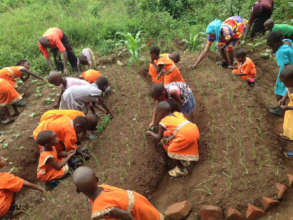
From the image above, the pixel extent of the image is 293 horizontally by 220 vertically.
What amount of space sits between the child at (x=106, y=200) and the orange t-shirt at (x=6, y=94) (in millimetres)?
4302

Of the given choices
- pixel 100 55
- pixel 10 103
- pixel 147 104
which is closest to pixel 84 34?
pixel 100 55

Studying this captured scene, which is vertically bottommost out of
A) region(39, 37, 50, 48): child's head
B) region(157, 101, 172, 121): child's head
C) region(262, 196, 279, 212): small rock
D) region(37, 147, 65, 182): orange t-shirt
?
region(37, 147, 65, 182): orange t-shirt

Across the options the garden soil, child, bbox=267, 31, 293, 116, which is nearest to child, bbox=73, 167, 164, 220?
the garden soil

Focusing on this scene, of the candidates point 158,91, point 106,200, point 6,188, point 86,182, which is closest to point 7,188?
point 6,188

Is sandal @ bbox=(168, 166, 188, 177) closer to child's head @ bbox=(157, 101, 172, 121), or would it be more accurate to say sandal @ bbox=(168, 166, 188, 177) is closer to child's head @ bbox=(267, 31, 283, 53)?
child's head @ bbox=(157, 101, 172, 121)

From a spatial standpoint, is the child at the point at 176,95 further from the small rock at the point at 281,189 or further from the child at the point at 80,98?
the small rock at the point at 281,189

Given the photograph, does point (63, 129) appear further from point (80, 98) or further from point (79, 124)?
point (80, 98)

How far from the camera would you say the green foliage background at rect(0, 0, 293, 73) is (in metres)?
7.48

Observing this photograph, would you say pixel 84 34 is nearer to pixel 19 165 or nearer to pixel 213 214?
pixel 19 165

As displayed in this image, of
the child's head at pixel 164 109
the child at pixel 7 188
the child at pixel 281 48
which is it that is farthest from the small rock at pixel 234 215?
the child at pixel 7 188

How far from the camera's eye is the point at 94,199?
2.17 meters

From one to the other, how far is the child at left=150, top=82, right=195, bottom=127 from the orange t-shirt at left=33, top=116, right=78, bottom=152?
1403 mm

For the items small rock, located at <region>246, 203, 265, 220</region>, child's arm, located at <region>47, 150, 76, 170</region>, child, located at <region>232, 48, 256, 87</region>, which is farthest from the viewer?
child, located at <region>232, 48, 256, 87</region>

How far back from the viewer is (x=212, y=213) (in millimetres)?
2578
